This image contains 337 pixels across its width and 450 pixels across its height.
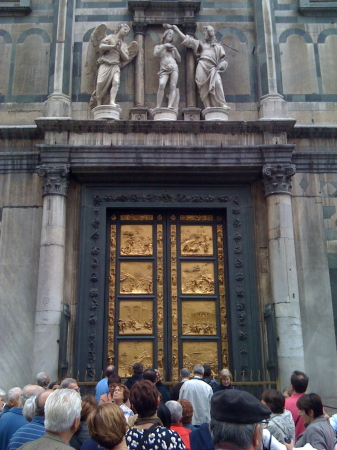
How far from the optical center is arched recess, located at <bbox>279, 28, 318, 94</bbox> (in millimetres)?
13078

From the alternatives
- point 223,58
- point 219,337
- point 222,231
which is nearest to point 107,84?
point 223,58

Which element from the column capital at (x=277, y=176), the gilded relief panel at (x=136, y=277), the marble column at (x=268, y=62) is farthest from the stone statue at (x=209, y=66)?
the gilded relief panel at (x=136, y=277)

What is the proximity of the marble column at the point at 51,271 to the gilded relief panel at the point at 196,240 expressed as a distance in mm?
2790

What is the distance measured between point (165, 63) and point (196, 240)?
171 inches

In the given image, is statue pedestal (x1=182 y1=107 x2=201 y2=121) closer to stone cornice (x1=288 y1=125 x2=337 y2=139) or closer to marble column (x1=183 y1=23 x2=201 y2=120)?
marble column (x1=183 y1=23 x2=201 y2=120)

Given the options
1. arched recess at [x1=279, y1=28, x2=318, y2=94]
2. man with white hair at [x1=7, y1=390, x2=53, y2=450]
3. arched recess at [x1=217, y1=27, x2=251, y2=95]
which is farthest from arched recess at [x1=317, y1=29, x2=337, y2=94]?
man with white hair at [x1=7, y1=390, x2=53, y2=450]

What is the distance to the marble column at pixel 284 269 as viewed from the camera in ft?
34.4

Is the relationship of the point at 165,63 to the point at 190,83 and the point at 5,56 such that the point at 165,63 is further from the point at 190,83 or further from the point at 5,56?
the point at 5,56

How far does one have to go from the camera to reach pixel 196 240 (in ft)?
39.9

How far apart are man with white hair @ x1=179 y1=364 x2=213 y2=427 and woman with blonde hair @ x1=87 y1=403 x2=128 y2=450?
376 cm

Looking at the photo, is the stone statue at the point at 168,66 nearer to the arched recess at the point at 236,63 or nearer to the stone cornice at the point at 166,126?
the stone cornice at the point at 166,126

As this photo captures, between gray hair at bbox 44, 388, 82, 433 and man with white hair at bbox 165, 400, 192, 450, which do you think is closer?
gray hair at bbox 44, 388, 82, 433

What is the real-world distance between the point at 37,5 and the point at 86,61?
7.39 feet

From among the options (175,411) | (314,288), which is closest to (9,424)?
(175,411)
